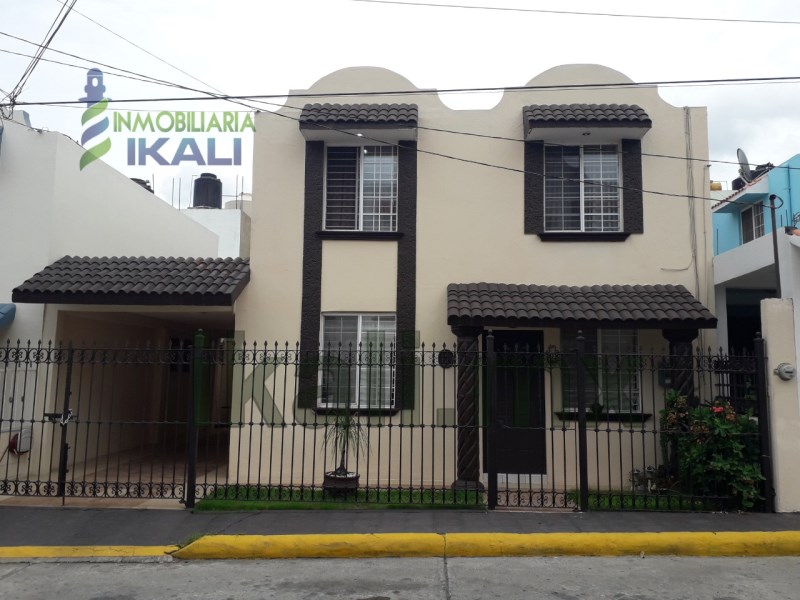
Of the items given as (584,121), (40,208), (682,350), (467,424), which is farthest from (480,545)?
(40,208)

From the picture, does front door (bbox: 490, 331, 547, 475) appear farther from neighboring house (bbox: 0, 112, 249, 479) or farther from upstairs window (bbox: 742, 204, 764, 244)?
upstairs window (bbox: 742, 204, 764, 244)

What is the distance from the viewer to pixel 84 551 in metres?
6.61

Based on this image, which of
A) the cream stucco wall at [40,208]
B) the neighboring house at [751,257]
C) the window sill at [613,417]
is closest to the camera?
the neighboring house at [751,257]

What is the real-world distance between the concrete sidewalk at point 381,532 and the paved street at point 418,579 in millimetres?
141

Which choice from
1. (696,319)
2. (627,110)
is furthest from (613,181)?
(696,319)

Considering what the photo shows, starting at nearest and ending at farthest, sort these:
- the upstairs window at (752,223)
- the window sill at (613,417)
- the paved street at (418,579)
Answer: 1. the paved street at (418,579)
2. the window sill at (613,417)
3. the upstairs window at (752,223)

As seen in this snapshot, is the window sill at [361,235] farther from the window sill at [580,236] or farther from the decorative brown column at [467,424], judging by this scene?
the window sill at [580,236]

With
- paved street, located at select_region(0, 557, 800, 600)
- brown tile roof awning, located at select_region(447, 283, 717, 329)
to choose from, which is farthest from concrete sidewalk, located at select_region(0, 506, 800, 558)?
brown tile roof awning, located at select_region(447, 283, 717, 329)

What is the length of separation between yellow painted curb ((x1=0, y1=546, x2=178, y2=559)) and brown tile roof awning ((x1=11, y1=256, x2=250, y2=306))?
361 cm

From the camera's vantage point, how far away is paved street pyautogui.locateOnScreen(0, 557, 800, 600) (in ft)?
18.2

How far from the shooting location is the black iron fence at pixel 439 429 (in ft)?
26.2

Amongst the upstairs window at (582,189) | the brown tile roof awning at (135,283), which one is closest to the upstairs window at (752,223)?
the upstairs window at (582,189)

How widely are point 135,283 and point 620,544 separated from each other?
7.29 metres

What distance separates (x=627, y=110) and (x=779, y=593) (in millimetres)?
6890
